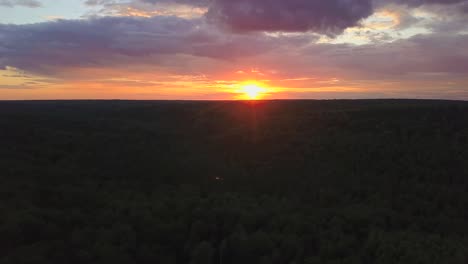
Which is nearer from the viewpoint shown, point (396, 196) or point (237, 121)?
point (396, 196)

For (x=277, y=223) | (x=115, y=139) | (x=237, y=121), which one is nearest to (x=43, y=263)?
(x=277, y=223)

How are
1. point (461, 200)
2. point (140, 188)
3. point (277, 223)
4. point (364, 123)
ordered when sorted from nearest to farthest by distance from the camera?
point (277, 223) < point (461, 200) < point (140, 188) < point (364, 123)

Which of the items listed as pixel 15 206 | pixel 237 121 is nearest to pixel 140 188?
pixel 15 206

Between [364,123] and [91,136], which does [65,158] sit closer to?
[91,136]

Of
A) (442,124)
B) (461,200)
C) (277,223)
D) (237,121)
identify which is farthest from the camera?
(237,121)

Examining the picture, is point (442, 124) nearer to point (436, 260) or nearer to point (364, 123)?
point (364, 123)

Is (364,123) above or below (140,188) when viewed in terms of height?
above
